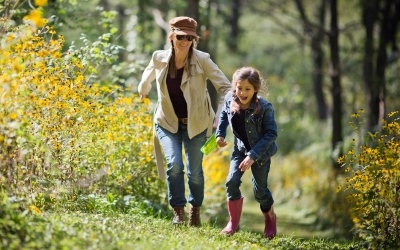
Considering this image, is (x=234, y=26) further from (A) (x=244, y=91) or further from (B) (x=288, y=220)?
(A) (x=244, y=91)

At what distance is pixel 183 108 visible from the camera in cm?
755

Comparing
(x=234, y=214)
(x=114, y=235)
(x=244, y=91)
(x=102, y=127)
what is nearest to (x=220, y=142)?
(x=244, y=91)

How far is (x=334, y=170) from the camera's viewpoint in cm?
1548

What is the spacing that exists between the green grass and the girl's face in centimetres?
123

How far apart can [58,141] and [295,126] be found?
20.2m

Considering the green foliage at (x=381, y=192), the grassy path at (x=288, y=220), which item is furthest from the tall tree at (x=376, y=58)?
the green foliage at (x=381, y=192)

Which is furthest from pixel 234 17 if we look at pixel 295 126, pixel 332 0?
pixel 332 0

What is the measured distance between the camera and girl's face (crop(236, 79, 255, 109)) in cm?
695

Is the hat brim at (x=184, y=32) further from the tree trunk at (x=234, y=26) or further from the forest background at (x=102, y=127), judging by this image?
the tree trunk at (x=234, y=26)

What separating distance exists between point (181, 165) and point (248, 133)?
77 cm

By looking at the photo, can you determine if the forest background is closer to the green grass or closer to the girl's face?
the green grass

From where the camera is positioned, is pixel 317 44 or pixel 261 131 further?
pixel 317 44

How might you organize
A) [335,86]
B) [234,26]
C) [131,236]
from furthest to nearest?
[234,26] < [335,86] < [131,236]

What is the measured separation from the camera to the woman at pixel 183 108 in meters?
7.42
